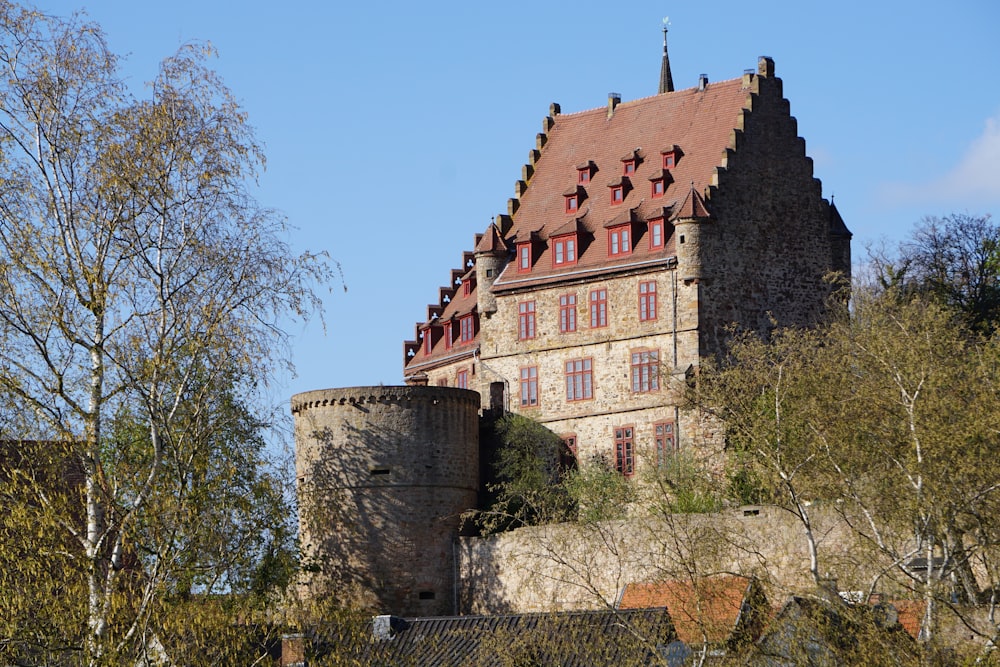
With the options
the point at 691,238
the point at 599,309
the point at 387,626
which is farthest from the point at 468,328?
the point at 387,626

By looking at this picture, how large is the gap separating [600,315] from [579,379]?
Answer: 1749mm

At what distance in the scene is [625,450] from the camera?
46344mm

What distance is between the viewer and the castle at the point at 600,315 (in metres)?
45.1

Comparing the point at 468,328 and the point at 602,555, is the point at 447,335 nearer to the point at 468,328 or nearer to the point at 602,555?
the point at 468,328

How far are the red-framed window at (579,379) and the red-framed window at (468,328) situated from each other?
4568 mm

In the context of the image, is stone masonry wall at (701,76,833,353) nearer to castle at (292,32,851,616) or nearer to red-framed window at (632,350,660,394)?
castle at (292,32,851,616)

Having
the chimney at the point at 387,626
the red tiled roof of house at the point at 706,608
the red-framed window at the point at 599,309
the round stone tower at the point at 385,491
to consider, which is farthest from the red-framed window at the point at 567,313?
the red tiled roof of house at the point at 706,608

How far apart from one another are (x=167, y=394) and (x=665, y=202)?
23.7 m

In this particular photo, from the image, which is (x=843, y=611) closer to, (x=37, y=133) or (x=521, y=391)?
(x=37, y=133)

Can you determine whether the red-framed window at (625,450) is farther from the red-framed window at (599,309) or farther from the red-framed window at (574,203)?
the red-framed window at (574,203)

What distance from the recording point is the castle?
45125 mm

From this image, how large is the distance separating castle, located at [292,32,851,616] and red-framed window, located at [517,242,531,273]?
2.7 inches

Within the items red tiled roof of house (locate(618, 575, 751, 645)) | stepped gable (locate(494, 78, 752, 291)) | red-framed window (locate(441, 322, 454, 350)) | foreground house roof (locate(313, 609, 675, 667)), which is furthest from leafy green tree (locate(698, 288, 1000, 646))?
red-framed window (locate(441, 322, 454, 350))

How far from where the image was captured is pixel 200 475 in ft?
78.6
